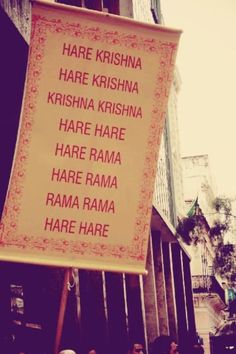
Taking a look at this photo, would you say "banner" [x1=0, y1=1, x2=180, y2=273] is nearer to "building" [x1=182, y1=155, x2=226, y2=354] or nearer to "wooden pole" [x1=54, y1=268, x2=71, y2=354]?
"wooden pole" [x1=54, y1=268, x2=71, y2=354]

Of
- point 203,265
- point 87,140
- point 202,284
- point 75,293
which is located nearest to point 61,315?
point 87,140

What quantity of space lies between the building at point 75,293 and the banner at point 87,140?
2286 millimetres

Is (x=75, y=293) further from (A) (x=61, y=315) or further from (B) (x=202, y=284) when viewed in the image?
(B) (x=202, y=284)

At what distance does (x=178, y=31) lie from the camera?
5172 mm

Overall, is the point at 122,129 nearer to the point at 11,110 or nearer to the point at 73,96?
the point at 73,96

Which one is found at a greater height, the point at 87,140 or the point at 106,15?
the point at 106,15

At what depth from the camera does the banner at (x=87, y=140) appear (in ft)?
15.1

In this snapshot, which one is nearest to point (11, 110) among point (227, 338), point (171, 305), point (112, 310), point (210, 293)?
point (112, 310)

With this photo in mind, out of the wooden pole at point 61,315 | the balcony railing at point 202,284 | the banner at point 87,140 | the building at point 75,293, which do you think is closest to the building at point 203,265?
the balcony railing at point 202,284

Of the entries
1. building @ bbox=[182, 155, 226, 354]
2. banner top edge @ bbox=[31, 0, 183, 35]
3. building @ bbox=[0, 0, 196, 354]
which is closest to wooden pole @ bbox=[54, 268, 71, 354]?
banner top edge @ bbox=[31, 0, 183, 35]

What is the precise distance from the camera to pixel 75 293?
9703 millimetres

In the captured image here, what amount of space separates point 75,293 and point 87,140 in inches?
213

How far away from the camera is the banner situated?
4.60 metres

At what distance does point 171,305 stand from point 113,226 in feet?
48.6
